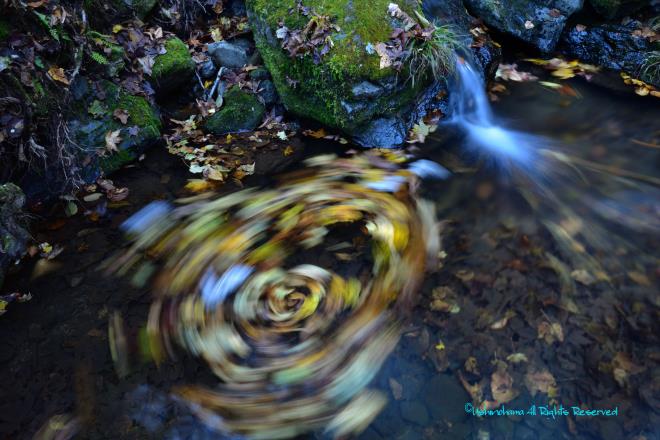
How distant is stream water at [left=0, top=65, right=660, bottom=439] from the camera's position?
3.12 metres

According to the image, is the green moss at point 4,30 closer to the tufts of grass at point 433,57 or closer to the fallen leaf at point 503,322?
the tufts of grass at point 433,57

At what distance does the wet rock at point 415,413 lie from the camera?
10.2 ft

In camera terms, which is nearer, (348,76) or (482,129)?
(348,76)

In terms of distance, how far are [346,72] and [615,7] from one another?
4.47 metres

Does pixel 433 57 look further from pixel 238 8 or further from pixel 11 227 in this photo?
pixel 11 227

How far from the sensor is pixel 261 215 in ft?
15.4

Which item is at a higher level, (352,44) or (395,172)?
(352,44)

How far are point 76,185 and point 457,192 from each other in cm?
413

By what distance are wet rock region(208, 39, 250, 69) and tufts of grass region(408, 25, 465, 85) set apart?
2427 millimetres

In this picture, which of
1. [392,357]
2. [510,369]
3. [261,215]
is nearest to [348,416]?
[392,357]

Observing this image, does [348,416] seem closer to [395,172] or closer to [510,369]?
[510,369]

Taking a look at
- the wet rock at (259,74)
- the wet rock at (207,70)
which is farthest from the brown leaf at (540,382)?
the wet rock at (207,70)

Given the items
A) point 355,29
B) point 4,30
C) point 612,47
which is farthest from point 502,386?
point 612,47

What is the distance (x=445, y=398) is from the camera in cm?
320
